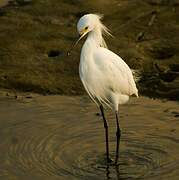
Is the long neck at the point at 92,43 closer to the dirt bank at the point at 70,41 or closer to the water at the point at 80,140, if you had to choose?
the water at the point at 80,140

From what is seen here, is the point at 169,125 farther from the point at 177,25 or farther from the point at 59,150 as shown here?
the point at 177,25

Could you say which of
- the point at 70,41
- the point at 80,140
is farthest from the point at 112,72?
the point at 70,41

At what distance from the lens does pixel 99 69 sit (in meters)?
5.16

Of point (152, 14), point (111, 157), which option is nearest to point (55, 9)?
point (152, 14)

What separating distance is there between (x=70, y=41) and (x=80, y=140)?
3.27 meters

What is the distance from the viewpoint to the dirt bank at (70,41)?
24.9 feet

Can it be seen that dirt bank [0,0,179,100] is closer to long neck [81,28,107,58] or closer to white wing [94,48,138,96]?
white wing [94,48,138,96]

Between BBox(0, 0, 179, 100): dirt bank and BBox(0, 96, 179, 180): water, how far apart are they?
1.74 ft

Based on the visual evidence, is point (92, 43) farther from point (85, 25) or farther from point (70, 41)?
point (70, 41)

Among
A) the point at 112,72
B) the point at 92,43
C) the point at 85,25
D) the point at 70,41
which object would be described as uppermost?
the point at 85,25

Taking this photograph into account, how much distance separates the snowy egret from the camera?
5.13 metres

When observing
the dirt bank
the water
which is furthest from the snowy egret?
the dirt bank

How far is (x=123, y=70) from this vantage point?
5.40 m

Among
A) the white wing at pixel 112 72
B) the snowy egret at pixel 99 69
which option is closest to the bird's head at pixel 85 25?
the snowy egret at pixel 99 69
